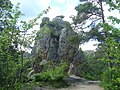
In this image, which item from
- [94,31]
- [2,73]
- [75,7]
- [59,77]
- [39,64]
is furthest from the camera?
[39,64]

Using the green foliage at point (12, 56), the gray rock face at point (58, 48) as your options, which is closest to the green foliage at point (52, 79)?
the gray rock face at point (58, 48)

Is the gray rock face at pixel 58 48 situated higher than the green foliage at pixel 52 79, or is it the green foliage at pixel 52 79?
the gray rock face at pixel 58 48

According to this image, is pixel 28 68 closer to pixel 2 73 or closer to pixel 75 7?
pixel 2 73

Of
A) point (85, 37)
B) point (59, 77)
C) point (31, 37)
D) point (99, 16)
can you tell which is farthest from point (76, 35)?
point (31, 37)

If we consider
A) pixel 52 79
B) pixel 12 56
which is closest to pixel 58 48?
pixel 52 79

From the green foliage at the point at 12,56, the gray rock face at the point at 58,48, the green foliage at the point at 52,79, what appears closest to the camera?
the green foliage at the point at 12,56

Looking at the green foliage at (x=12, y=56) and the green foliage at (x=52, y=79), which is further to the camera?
the green foliage at (x=52, y=79)

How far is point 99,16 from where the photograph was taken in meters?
22.1

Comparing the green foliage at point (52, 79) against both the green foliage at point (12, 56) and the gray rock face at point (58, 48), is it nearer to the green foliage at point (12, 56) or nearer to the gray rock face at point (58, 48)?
the gray rock face at point (58, 48)

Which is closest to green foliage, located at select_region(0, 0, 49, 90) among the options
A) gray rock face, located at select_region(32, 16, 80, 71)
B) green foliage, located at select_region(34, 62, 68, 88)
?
green foliage, located at select_region(34, 62, 68, 88)

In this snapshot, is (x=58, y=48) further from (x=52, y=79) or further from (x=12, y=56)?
(x=12, y=56)

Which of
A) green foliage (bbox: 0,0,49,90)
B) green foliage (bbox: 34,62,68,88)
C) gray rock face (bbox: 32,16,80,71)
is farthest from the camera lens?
gray rock face (bbox: 32,16,80,71)

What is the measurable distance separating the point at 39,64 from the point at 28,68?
920 inches

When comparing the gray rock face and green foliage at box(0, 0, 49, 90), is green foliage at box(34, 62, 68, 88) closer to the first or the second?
the gray rock face
